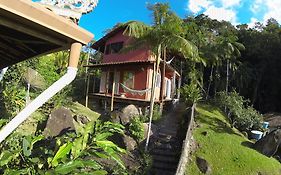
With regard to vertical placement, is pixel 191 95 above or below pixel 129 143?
above

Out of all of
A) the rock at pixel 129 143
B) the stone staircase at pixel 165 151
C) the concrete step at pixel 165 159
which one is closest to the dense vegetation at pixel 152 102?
the rock at pixel 129 143

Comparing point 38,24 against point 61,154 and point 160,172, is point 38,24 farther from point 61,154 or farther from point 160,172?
point 160,172

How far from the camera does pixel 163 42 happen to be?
12344mm

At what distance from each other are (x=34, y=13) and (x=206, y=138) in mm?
11657

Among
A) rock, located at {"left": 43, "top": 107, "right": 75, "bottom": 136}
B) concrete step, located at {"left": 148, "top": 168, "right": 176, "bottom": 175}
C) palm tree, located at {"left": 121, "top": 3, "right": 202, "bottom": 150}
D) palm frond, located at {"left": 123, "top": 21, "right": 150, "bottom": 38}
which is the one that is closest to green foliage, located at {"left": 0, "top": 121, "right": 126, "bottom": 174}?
concrete step, located at {"left": 148, "top": 168, "right": 176, "bottom": 175}

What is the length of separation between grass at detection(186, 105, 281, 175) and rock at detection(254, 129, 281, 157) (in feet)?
1.63

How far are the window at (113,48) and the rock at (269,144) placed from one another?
43.7 feet

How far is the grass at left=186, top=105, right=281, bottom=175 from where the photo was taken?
11.1m

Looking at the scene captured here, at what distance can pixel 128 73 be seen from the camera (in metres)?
21.7

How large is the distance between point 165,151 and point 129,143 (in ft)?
Result: 5.12

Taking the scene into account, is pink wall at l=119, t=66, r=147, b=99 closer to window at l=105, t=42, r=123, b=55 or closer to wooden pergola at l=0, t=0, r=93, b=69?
window at l=105, t=42, r=123, b=55

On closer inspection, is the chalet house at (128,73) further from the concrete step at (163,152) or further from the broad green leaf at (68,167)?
the broad green leaf at (68,167)

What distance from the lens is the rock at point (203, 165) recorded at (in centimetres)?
1093

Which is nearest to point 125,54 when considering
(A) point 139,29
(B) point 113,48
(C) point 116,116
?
(B) point 113,48
